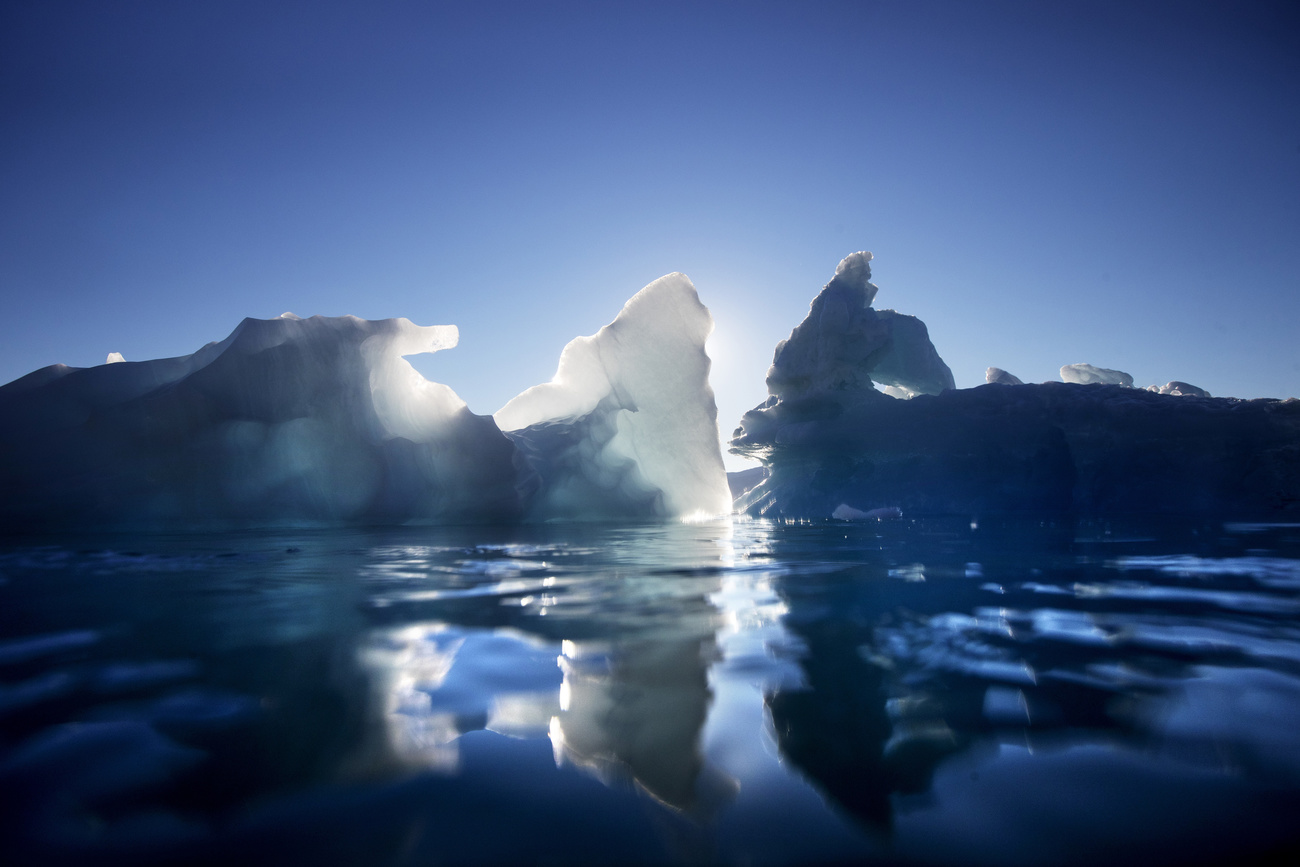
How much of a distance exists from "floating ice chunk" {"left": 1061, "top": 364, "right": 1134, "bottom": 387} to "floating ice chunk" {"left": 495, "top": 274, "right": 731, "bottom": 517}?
2805 cm

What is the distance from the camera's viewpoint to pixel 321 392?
13188 millimetres

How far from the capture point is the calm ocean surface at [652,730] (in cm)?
108

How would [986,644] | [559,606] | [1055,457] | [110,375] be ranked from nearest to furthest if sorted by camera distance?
[986,644] < [559,606] < [110,375] < [1055,457]

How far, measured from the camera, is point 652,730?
1623 millimetres

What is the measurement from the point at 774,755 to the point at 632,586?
2.95m

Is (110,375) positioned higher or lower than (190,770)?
higher

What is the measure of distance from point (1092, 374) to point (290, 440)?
41679mm

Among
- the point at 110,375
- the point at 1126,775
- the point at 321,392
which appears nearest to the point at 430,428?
the point at 321,392

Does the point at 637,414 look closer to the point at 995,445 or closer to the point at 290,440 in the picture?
the point at 290,440

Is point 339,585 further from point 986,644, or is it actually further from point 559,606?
point 986,644

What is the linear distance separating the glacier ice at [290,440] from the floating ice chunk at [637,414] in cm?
10

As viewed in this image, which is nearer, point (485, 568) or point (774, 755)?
point (774, 755)

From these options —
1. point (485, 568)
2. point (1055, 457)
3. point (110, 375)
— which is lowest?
A: point (485, 568)

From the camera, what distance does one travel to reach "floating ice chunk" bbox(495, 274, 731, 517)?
18.5 meters
